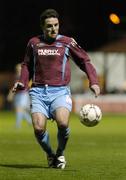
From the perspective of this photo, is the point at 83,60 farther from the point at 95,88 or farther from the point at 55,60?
the point at 95,88

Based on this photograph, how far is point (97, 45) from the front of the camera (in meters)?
54.2

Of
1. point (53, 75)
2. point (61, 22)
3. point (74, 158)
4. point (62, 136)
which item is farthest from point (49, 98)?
point (61, 22)

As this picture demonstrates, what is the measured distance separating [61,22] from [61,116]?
1534 inches

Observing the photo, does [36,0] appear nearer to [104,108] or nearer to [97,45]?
[97,45]

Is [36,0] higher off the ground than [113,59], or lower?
higher

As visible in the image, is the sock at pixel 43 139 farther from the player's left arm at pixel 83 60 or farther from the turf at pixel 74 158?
the player's left arm at pixel 83 60

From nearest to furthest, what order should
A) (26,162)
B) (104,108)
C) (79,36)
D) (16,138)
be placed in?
(26,162)
(16,138)
(104,108)
(79,36)

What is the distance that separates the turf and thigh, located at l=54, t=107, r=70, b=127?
27.6 inches

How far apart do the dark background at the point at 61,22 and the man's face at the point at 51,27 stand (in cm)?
3749

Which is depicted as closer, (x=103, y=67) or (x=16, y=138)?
(x=16, y=138)

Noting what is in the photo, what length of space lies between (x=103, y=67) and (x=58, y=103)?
4030cm

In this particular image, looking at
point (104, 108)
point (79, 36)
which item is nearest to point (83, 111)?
point (104, 108)

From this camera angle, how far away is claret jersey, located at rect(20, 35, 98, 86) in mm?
12688

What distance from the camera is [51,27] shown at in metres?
12.5
